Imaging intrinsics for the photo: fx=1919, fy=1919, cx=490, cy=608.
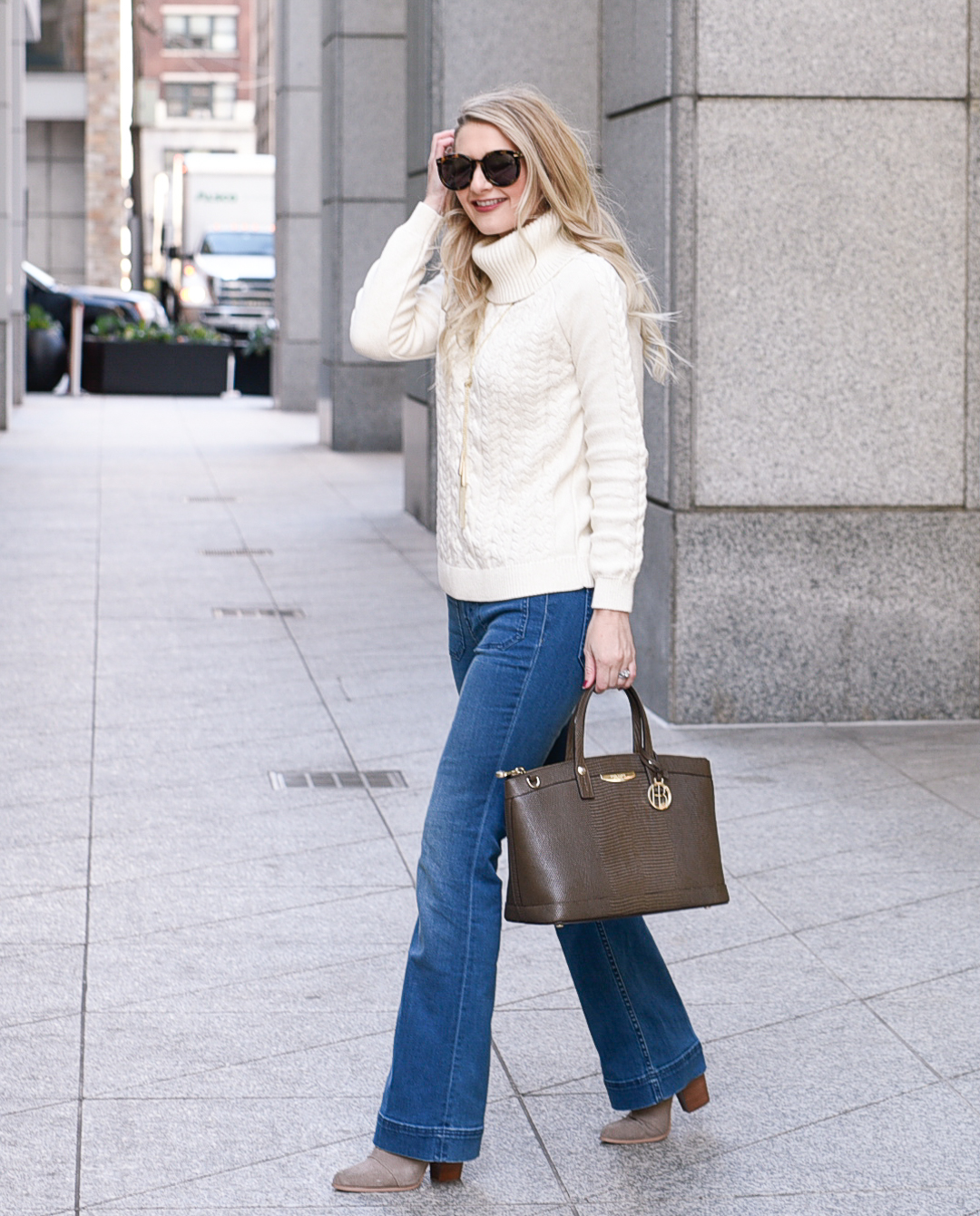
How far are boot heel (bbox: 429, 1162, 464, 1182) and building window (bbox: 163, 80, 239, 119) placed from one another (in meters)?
81.5

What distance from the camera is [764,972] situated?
4211 mm

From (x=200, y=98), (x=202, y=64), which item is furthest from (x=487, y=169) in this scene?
(x=202, y=64)

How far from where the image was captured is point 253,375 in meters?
28.0

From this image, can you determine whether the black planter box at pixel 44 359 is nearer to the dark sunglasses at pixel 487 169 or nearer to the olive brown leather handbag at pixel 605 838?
the dark sunglasses at pixel 487 169

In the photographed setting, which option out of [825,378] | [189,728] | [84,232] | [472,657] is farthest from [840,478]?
[84,232]

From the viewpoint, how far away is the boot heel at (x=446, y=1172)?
3.14 metres

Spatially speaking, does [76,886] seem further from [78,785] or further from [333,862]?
[78,785]

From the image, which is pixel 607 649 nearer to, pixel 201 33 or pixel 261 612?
pixel 261 612

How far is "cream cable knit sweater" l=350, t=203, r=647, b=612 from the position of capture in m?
3.04

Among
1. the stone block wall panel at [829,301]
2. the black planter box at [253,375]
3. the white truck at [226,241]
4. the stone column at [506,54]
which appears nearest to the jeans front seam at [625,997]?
the stone block wall panel at [829,301]

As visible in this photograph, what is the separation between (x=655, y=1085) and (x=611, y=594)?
889mm

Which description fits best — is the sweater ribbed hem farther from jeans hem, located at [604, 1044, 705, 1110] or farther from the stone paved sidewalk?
the stone paved sidewalk

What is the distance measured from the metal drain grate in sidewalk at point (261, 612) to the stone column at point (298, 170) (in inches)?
524

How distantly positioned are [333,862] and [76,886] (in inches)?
26.4
